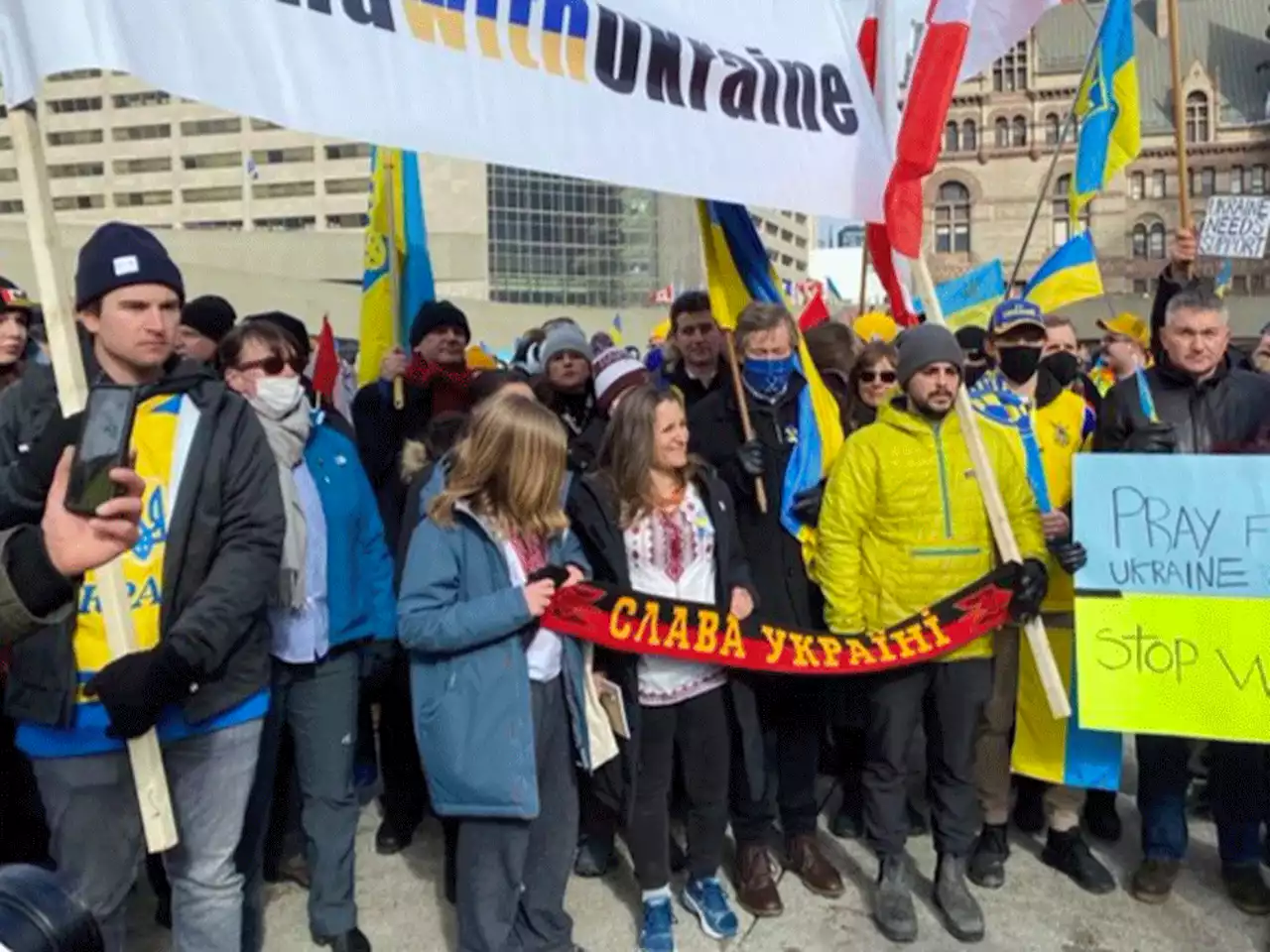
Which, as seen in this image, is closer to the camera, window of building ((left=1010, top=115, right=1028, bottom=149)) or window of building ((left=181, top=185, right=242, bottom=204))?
window of building ((left=1010, top=115, right=1028, bottom=149))

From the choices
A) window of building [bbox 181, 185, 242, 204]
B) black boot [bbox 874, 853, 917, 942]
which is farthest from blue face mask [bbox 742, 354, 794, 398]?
window of building [bbox 181, 185, 242, 204]

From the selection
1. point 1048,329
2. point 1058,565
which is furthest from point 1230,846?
point 1048,329

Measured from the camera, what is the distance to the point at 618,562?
354cm

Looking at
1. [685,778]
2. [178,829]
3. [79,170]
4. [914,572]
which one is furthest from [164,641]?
[79,170]

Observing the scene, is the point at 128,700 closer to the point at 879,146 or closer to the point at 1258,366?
the point at 879,146

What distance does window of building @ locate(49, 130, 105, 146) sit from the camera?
287ft

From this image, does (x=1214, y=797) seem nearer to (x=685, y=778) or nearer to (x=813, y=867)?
(x=813, y=867)

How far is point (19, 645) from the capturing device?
2518 millimetres

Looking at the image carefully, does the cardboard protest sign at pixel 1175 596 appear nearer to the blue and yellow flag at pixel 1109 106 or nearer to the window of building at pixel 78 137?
the blue and yellow flag at pixel 1109 106

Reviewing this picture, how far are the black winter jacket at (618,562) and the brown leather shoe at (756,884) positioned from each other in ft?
1.97

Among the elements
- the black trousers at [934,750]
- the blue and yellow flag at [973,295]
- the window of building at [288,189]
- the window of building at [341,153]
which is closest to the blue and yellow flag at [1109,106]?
the blue and yellow flag at [973,295]

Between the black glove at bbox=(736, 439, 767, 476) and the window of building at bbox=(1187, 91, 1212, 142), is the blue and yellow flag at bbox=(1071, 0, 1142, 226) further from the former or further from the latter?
the window of building at bbox=(1187, 91, 1212, 142)

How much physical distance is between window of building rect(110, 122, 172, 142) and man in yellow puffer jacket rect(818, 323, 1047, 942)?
9312cm

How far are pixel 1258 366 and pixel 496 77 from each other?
5.21 meters
